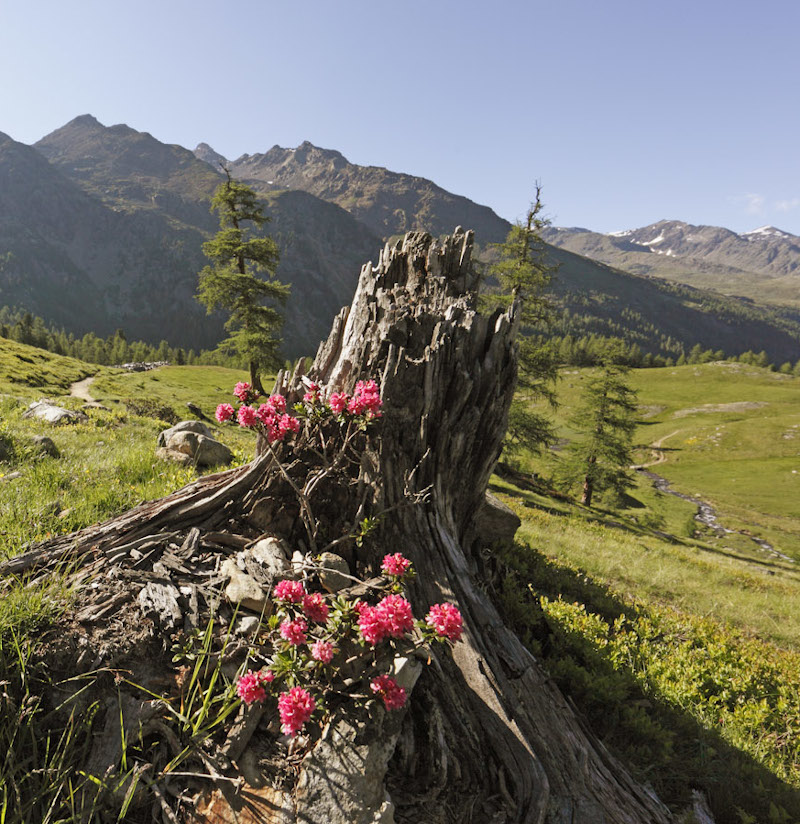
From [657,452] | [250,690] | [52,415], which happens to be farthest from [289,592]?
[657,452]

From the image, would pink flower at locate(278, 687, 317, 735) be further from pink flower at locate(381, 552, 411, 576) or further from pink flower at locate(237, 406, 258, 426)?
pink flower at locate(237, 406, 258, 426)

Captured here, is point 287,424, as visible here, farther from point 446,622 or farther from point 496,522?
point 496,522

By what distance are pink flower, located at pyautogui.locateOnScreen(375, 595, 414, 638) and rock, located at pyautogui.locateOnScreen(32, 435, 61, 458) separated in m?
8.08

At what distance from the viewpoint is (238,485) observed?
473cm

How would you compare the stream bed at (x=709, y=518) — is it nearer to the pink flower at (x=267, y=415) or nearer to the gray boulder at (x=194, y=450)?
the gray boulder at (x=194, y=450)

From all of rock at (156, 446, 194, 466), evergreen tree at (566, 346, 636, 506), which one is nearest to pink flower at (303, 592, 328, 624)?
rock at (156, 446, 194, 466)

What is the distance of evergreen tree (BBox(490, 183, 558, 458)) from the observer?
27.2 meters

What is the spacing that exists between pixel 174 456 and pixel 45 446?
7.17ft

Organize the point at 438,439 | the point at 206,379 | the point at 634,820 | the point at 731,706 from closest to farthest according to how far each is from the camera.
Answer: the point at 634,820 → the point at 438,439 → the point at 731,706 → the point at 206,379

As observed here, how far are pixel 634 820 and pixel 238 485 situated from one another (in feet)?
15.1

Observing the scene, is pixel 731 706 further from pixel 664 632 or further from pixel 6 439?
pixel 6 439

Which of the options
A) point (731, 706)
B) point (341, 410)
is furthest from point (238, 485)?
point (731, 706)

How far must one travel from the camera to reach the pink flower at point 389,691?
288 cm

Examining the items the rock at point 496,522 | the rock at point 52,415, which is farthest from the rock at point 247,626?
the rock at point 52,415
